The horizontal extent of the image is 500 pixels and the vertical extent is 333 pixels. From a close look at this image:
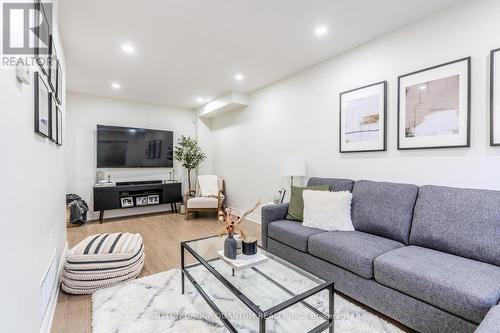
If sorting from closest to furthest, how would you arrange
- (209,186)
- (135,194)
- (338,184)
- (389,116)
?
(389,116), (338,184), (135,194), (209,186)

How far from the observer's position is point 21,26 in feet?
3.78

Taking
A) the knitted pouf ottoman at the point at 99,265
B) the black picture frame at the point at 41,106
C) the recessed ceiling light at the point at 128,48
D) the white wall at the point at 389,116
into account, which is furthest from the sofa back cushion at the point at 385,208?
the recessed ceiling light at the point at 128,48

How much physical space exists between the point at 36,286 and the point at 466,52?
11.5ft

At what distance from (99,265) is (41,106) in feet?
4.56

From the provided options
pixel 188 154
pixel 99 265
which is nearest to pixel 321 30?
pixel 99 265

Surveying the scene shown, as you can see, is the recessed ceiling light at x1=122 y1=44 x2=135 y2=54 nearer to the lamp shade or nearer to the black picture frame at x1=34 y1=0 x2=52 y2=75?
the black picture frame at x1=34 y1=0 x2=52 y2=75

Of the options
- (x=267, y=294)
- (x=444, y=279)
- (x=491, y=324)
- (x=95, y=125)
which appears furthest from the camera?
(x=95, y=125)

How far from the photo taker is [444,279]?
1402 millimetres

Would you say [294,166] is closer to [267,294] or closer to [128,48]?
[267,294]

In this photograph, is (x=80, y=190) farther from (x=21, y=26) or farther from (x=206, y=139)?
(x=21, y=26)

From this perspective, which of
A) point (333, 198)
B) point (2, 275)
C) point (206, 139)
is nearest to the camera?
point (2, 275)

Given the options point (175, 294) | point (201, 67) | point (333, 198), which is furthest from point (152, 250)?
point (201, 67)

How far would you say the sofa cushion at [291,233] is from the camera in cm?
228

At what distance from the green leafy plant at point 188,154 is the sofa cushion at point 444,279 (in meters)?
4.35
